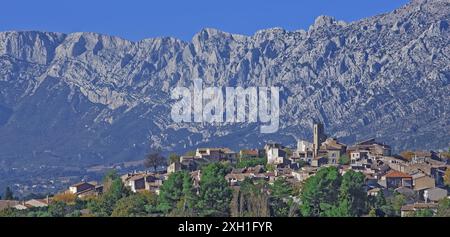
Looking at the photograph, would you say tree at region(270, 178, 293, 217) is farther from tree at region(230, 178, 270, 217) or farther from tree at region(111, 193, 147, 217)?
tree at region(111, 193, 147, 217)

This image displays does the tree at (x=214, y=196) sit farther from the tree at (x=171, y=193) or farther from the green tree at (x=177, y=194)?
the tree at (x=171, y=193)

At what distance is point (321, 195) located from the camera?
53.9m

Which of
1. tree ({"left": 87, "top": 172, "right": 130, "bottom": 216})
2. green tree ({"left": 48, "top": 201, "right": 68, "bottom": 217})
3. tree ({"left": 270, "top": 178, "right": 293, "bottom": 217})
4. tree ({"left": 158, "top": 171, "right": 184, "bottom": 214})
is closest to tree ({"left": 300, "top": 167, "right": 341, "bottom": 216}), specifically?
tree ({"left": 270, "top": 178, "right": 293, "bottom": 217})

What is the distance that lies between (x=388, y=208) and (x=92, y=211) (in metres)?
15.1

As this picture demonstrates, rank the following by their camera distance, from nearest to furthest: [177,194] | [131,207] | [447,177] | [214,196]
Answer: [131,207], [214,196], [177,194], [447,177]

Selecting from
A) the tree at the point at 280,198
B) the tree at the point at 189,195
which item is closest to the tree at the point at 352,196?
the tree at the point at 280,198

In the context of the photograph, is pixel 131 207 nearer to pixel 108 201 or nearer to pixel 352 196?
pixel 108 201

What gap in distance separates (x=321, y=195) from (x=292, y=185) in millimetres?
8910

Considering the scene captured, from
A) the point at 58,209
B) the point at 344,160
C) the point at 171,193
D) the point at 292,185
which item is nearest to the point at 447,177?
the point at 344,160
